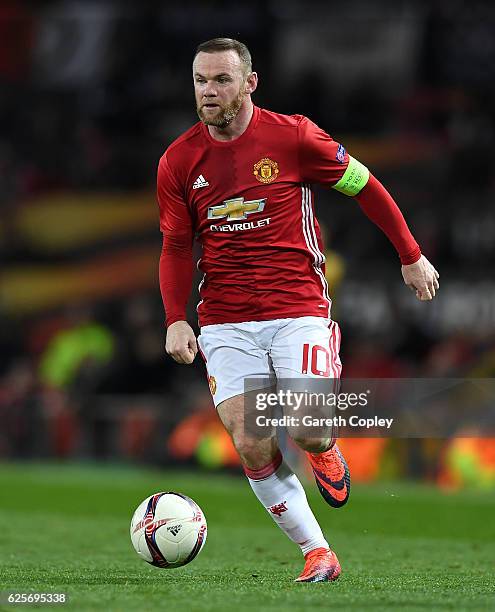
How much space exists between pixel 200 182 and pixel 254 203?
26cm

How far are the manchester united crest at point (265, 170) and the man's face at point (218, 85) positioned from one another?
250mm

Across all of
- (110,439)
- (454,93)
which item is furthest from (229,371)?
(454,93)

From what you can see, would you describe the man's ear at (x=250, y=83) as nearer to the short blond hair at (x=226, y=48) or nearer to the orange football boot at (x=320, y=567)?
the short blond hair at (x=226, y=48)

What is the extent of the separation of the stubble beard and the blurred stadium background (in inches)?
306

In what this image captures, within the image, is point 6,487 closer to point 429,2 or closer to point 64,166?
point 64,166

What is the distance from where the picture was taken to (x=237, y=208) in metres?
6.12

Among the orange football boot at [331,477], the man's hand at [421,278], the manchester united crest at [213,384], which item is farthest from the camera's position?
the orange football boot at [331,477]

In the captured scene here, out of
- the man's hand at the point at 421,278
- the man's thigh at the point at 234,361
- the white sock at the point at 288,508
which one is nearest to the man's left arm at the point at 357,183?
the man's hand at the point at 421,278

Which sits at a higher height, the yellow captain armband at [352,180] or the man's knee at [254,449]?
the yellow captain armband at [352,180]

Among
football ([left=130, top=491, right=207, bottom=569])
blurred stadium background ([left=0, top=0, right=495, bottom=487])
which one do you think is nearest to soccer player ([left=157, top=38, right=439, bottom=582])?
football ([left=130, top=491, right=207, bottom=569])

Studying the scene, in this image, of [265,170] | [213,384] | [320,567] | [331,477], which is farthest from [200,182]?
[320,567]

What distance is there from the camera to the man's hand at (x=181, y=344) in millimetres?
5949

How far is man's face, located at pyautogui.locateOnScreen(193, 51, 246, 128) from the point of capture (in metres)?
5.97

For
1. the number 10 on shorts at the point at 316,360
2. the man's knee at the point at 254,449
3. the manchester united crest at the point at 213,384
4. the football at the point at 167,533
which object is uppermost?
the number 10 on shorts at the point at 316,360
